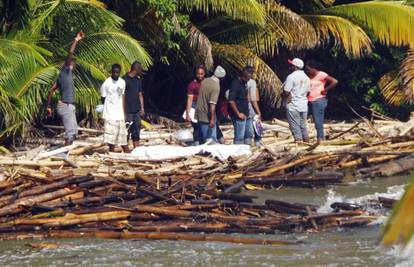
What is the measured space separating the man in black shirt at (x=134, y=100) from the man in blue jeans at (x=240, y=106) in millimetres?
1504

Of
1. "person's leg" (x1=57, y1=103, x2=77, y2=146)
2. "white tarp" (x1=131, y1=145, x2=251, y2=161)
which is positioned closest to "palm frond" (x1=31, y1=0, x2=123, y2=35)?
"person's leg" (x1=57, y1=103, x2=77, y2=146)

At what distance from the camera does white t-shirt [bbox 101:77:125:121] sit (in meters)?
13.2

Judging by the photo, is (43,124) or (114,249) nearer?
(114,249)

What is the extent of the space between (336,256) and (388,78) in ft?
42.4

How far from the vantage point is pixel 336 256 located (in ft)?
25.7

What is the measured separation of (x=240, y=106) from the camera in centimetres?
1430

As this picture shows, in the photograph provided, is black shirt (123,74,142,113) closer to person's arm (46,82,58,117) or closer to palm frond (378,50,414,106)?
person's arm (46,82,58,117)

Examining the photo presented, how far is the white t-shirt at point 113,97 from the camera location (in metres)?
13.2

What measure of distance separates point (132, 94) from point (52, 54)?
83.7 inches

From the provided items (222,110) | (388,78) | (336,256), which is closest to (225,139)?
(222,110)

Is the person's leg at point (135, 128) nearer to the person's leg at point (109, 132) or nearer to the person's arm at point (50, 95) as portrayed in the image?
the person's leg at point (109, 132)

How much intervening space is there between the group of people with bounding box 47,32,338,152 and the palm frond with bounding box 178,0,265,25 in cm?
243

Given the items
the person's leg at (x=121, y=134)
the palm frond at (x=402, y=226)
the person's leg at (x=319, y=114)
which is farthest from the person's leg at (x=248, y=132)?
the palm frond at (x=402, y=226)

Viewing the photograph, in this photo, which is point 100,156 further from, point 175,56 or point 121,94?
point 175,56
